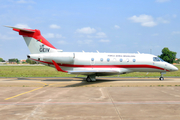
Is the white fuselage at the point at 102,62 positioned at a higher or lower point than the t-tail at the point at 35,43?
lower

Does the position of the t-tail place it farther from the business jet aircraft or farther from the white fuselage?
the white fuselage

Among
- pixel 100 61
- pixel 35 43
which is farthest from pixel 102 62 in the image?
pixel 35 43

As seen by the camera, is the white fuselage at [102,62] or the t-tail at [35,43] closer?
the white fuselage at [102,62]

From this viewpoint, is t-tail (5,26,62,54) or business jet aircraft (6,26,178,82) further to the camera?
t-tail (5,26,62,54)

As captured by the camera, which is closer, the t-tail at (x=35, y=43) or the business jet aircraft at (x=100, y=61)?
the business jet aircraft at (x=100, y=61)

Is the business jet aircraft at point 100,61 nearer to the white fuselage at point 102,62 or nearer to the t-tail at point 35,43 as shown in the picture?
the white fuselage at point 102,62

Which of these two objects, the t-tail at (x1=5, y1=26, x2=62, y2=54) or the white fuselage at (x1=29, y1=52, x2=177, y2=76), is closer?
the white fuselage at (x1=29, y1=52, x2=177, y2=76)

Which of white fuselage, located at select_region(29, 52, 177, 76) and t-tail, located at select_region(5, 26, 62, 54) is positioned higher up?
t-tail, located at select_region(5, 26, 62, 54)

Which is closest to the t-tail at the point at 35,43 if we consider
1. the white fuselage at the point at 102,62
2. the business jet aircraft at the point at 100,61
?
the business jet aircraft at the point at 100,61

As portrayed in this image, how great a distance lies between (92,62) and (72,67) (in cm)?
268

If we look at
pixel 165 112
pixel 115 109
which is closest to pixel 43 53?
pixel 115 109

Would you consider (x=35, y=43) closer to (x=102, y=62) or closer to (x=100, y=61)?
(x=100, y=61)

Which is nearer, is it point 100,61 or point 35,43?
point 100,61

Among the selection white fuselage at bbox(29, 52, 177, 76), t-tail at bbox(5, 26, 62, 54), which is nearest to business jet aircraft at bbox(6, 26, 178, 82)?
white fuselage at bbox(29, 52, 177, 76)
